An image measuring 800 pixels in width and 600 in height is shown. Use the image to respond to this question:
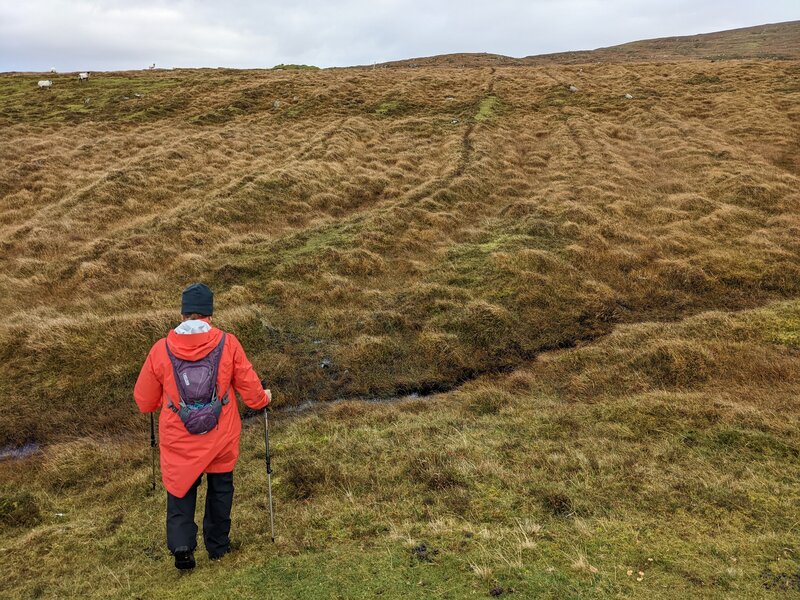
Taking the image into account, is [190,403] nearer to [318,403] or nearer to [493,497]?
[493,497]

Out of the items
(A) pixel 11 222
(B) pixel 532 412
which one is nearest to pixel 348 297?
(B) pixel 532 412

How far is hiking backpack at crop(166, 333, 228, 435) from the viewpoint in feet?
18.7

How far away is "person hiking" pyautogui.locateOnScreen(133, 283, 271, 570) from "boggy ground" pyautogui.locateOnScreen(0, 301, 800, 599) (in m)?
0.88

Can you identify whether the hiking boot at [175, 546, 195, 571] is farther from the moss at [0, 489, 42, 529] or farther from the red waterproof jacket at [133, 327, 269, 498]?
the moss at [0, 489, 42, 529]

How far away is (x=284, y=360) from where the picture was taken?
519 inches

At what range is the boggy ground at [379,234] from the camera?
43.7 ft

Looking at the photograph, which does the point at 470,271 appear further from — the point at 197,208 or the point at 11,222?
the point at 11,222

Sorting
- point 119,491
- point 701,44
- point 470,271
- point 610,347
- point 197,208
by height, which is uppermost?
point 701,44

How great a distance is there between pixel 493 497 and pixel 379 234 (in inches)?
587

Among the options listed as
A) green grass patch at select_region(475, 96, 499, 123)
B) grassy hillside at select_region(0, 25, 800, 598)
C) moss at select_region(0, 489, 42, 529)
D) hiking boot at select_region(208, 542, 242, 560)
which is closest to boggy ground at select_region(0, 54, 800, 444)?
grassy hillside at select_region(0, 25, 800, 598)

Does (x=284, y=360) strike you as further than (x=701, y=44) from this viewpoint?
No

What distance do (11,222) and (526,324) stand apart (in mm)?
25261

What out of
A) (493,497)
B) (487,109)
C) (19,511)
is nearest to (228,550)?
(493,497)

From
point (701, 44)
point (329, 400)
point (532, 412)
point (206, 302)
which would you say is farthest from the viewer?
point (701, 44)
